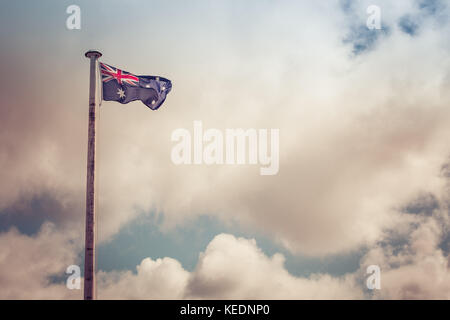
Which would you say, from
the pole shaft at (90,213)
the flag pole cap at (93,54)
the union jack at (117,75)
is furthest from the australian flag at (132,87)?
the pole shaft at (90,213)

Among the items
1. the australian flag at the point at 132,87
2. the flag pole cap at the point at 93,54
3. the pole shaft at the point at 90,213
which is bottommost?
the pole shaft at the point at 90,213

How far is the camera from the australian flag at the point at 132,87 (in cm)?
2083

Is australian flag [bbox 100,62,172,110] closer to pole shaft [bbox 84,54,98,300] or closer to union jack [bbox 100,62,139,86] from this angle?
union jack [bbox 100,62,139,86]

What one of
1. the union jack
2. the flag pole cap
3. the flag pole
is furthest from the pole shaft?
the flag pole cap

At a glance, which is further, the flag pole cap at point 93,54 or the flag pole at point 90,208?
the flag pole cap at point 93,54

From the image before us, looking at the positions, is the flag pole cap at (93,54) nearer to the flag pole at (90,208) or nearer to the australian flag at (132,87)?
the australian flag at (132,87)

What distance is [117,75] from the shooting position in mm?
21062

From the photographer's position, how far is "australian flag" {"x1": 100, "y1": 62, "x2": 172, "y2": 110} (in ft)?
68.3

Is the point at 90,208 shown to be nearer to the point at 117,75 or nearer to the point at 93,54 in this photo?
the point at 117,75
